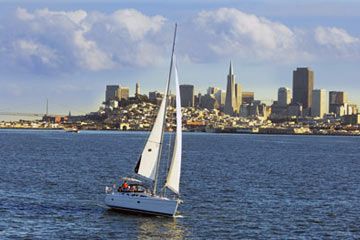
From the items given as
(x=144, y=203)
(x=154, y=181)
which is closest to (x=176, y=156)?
(x=154, y=181)

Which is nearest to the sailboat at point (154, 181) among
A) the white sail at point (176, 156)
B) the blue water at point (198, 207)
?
the white sail at point (176, 156)

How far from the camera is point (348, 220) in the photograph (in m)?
56.4

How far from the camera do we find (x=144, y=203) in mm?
53562

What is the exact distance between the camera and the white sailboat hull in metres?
53.3

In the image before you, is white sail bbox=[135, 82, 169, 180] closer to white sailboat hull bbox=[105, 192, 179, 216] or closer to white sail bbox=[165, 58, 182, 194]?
white sail bbox=[165, 58, 182, 194]

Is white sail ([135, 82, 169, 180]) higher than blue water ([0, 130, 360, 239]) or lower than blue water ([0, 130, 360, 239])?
higher

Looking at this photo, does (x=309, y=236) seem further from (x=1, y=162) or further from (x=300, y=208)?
(x=1, y=162)

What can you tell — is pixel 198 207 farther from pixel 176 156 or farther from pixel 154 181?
pixel 176 156

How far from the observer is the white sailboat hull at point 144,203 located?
5328 centimetres

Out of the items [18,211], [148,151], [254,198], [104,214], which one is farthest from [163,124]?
[254,198]

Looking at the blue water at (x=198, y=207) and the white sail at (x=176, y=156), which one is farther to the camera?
the white sail at (x=176, y=156)

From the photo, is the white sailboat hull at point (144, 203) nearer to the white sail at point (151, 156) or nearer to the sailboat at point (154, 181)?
the sailboat at point (154, 181)

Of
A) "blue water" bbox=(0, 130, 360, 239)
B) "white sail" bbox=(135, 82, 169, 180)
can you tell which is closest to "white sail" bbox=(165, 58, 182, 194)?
"white sail" bbox=(135, 82, 169, 180)

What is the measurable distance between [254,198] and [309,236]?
18.7 meters
